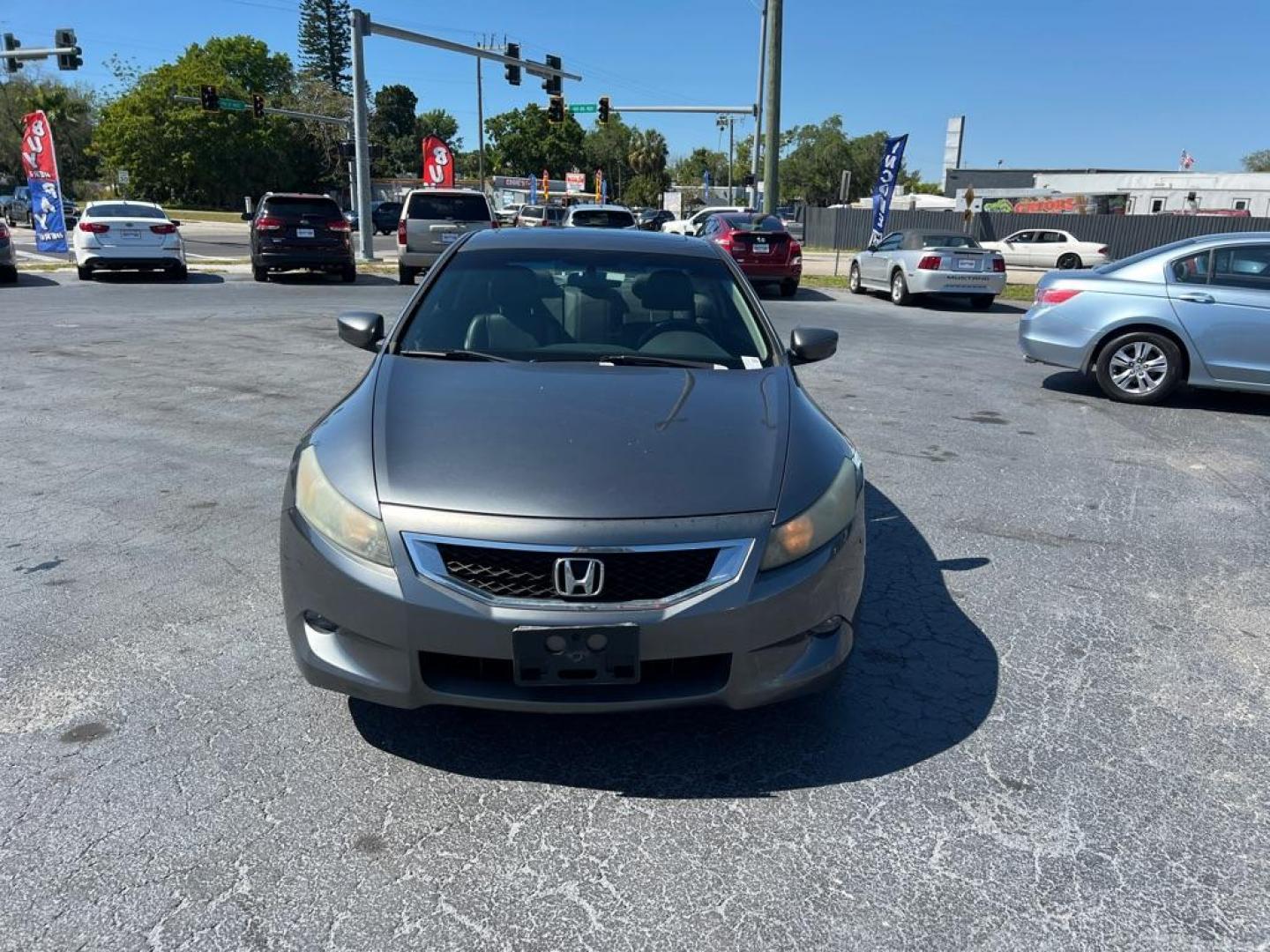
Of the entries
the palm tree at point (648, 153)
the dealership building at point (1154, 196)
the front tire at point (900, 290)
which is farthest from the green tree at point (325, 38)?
the front tire at point (900, 290)

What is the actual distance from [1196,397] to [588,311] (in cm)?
745

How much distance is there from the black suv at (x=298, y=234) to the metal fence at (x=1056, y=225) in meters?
16.3

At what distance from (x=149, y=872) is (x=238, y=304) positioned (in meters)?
14.5

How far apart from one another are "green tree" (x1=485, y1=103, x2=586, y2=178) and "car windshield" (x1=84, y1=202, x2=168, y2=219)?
8793 centimetres

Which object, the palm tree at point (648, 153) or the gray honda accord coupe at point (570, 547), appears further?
the palm tree at point (648, 153)

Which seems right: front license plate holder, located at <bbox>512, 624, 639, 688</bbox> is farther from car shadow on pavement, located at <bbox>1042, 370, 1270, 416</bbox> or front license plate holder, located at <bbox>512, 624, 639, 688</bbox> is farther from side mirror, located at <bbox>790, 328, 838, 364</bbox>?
car shadow on pavement, located at <bbox>1042, 370, 1270, 416</bbox>

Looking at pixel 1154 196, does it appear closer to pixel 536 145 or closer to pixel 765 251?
→ pixel 765 251

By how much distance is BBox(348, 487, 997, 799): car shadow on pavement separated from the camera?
2.89m

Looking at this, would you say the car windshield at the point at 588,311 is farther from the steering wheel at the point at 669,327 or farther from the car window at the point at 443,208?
the car window at the point at 443,208

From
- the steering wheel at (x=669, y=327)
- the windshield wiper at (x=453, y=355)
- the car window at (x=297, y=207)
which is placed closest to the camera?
the windshield wiper at (x=453, y=355)

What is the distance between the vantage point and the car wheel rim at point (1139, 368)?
841cm

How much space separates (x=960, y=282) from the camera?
1711cm

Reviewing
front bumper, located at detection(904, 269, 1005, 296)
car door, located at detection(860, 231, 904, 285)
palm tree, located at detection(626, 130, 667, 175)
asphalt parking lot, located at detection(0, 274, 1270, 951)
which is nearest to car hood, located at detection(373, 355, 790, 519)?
asphalt parking lot, located at detection(0, 274, 1270, 951)

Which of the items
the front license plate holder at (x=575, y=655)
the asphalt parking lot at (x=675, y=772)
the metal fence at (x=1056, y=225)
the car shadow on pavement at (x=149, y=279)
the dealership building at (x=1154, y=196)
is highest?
→ the dealership building at (x=1154, y=196)
